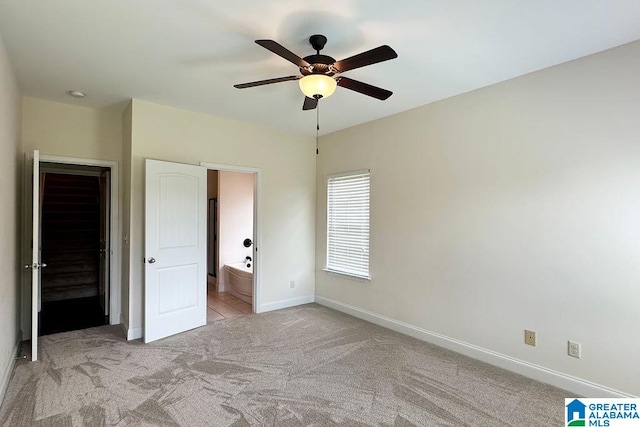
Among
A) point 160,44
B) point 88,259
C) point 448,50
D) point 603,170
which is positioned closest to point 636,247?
point 603,170

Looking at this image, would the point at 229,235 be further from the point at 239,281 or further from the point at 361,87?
the point at 361,87

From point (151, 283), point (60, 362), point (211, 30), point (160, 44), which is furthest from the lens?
point (151, 283)

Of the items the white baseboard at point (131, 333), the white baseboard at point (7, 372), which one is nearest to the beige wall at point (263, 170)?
the white baseboard at point (131, 333)

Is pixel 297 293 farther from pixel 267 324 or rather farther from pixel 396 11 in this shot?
pixel 396 11

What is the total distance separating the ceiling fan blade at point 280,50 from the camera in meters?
1.94

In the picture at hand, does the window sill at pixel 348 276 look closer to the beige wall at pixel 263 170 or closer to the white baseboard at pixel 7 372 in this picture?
the beige wall at pixel 263 170

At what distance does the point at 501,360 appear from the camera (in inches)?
122

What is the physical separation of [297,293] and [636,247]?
13.2 feet

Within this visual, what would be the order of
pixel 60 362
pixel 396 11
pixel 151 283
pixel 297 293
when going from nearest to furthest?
1. pixel 396 11
2. pixel 60 362
3. pixel 151 283
4. pixel 297 293

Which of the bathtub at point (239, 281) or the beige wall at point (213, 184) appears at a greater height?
the beige wall at point (213, 184)

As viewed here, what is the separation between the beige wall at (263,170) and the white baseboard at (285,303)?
0.06 m

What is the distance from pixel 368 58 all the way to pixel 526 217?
2095mm

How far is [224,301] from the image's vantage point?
540cm

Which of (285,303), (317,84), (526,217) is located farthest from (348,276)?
(317,84)
